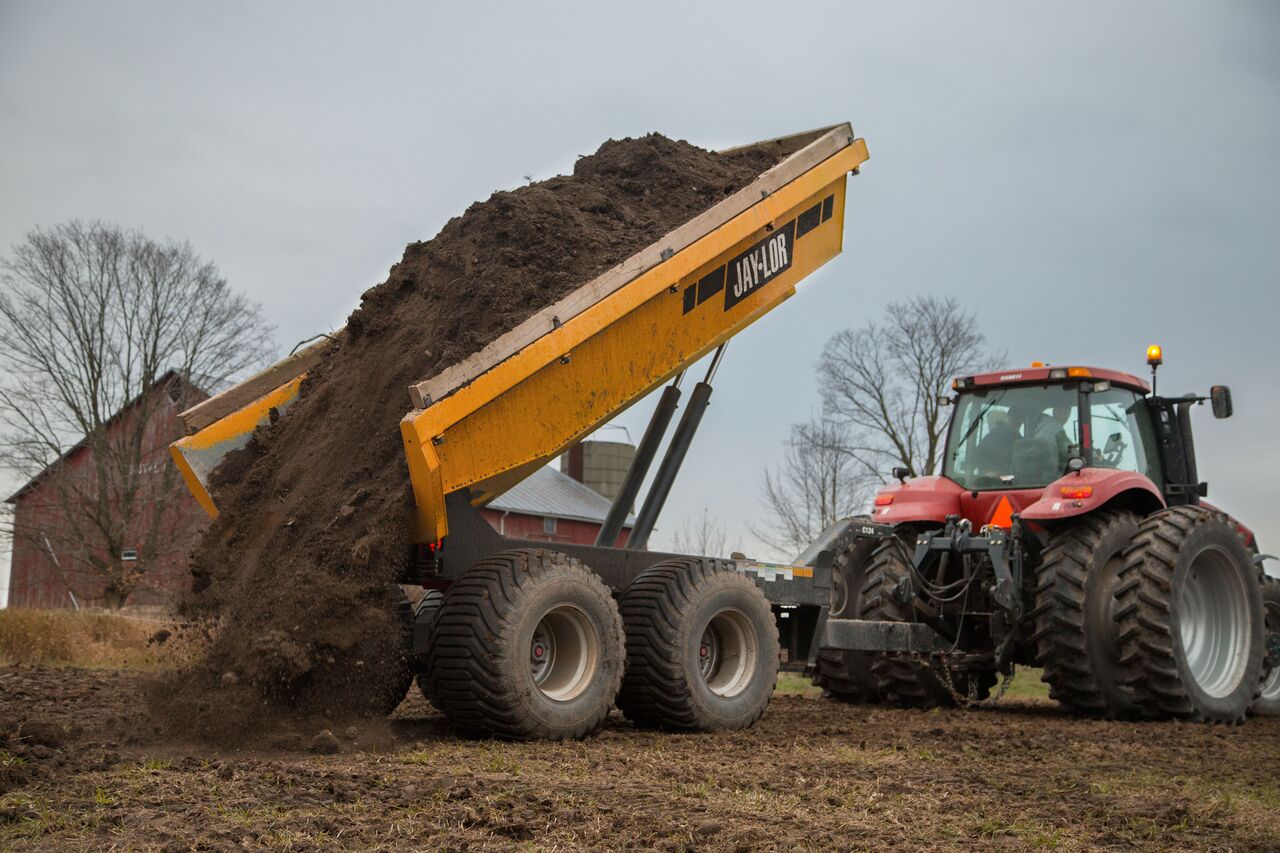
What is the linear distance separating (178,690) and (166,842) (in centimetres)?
251

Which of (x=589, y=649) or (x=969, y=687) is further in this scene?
(x=969, y=687)

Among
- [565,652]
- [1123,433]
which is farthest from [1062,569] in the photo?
[565,652]

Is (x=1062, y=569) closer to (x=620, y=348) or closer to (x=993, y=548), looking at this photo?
(x=993, y=548)

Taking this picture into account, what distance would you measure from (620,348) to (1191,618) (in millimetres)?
5446

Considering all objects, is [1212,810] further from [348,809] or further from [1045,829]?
[348,809]

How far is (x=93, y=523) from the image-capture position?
84.2 feet

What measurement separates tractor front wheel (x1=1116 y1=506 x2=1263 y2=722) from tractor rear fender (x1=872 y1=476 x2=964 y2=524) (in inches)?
59.3

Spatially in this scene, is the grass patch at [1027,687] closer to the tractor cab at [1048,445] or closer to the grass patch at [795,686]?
the grass patch at [795,686]

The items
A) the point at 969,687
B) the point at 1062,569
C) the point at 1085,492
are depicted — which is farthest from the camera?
the point at 969,687

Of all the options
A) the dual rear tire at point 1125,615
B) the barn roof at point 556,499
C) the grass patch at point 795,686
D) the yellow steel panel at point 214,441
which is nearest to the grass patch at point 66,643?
the yellow steel panel at point 214,441

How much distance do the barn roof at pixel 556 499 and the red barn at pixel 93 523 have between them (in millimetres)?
6892

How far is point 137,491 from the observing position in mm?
25953

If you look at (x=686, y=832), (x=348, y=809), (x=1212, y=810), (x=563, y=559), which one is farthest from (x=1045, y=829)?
(x=563, y=559)

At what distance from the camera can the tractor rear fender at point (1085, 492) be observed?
912 centimetres
